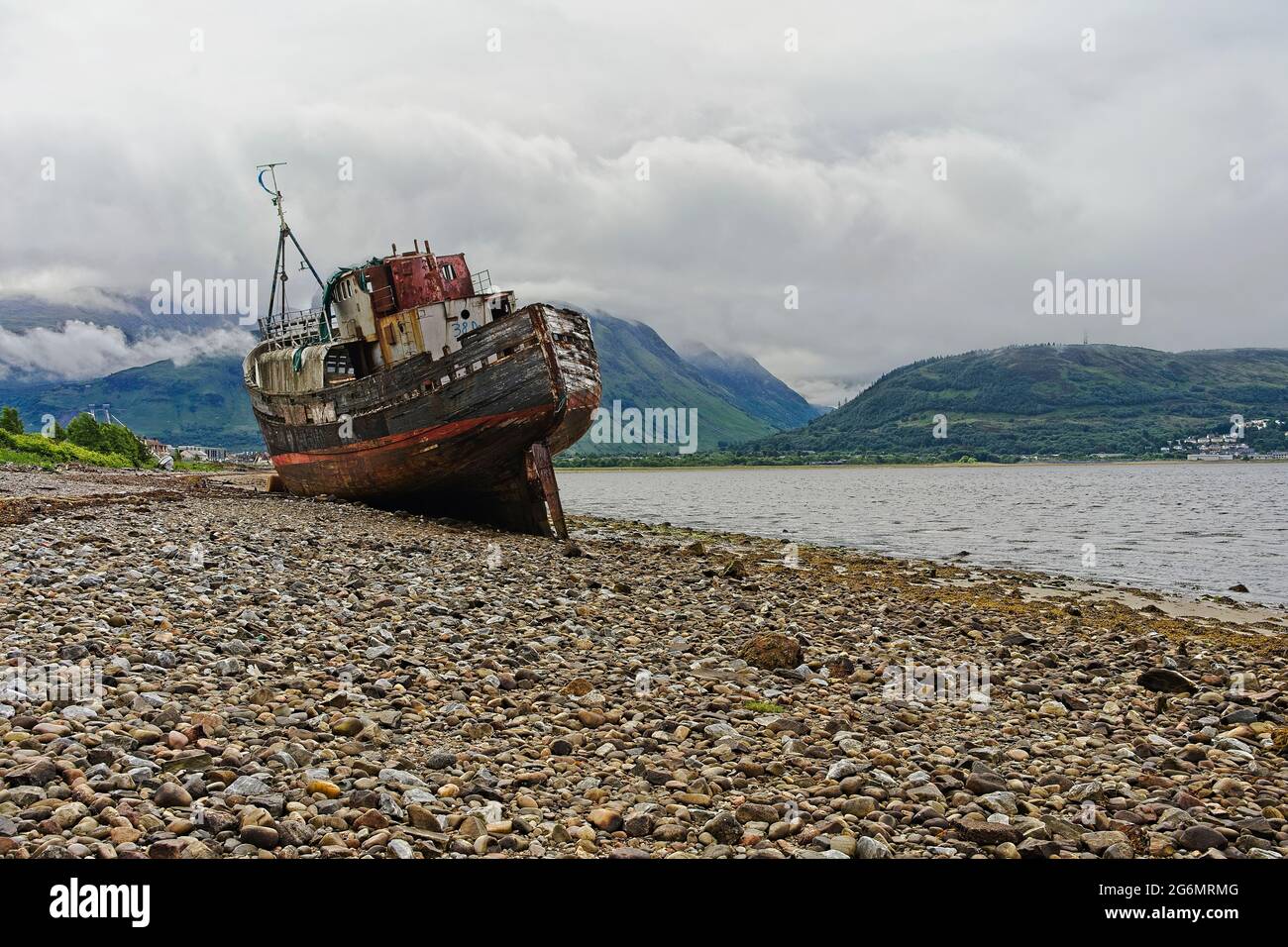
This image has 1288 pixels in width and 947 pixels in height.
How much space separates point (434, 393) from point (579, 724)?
2130 cm

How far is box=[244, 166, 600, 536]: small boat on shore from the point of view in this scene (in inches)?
1051

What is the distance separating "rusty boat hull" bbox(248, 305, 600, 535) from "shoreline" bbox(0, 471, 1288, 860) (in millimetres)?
11416

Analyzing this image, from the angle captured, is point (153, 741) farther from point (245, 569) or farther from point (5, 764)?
point (245, 569)

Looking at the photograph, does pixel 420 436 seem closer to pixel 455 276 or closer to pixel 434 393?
pixel 434 393

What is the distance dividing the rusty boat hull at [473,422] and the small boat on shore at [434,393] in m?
0.05

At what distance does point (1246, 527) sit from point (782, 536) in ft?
81.5

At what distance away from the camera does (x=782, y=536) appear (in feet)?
130

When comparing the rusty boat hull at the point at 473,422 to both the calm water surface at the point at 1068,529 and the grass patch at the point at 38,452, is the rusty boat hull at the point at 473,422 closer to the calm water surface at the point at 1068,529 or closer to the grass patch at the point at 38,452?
the calm water surface at the point at 1068,529

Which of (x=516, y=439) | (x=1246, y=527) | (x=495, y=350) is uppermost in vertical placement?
(x=495, y=350)

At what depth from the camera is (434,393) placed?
89.8 ft

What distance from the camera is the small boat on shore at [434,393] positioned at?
26.7 metres

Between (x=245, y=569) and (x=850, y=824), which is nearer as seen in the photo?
(x=850, y=824)

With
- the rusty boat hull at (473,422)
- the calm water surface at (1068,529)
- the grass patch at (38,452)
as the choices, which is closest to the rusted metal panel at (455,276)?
the rusty boat hull at (473,422)
